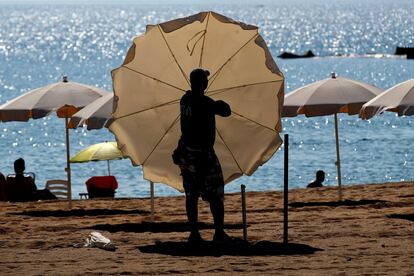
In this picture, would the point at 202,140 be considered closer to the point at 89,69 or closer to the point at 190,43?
the point at 190,43

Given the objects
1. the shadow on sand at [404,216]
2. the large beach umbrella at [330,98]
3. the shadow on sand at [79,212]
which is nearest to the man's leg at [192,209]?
the shadow on sand at [404,216]

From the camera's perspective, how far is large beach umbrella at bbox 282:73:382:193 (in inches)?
748

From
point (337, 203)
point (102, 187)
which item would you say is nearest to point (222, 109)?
point (337, 203)

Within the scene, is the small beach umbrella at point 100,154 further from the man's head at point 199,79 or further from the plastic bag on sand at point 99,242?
the man's head at point 199,79

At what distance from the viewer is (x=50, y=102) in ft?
63.6

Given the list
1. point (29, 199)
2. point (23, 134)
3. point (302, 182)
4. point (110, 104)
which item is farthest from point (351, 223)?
point (23, 134)

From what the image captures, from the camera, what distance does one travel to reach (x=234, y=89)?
15.5m

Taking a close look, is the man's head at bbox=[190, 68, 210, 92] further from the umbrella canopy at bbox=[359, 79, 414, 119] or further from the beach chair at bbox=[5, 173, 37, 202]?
the beach chair at bbox=[5, 173, 37, 202]

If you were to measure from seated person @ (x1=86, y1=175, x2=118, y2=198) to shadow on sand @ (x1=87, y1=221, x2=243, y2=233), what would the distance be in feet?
21.6

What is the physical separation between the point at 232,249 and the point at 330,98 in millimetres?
5704

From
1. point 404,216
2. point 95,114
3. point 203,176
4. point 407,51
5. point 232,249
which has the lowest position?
point 232,249

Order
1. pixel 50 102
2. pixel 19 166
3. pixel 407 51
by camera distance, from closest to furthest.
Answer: pixel 50 102, pixel 19 166, pixel 407 51

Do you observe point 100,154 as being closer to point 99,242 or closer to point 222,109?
point 99,242

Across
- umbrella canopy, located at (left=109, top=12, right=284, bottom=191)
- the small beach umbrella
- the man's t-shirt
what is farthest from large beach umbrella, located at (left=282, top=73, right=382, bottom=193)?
the man's t-shirt
